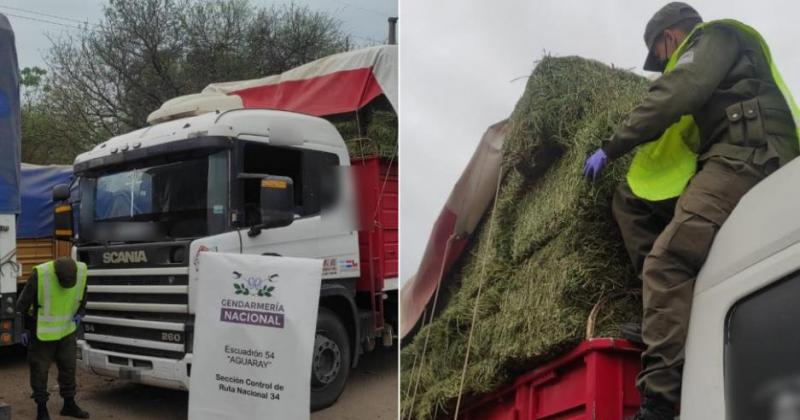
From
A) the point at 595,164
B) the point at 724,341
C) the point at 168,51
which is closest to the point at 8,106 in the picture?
the point at 168,51

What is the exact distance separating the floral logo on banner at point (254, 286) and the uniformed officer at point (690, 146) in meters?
1.71

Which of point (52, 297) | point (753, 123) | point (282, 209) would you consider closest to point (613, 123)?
point (753, 123)

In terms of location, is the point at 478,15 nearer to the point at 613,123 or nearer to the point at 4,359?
the point at 613,123

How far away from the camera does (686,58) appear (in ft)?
4.95

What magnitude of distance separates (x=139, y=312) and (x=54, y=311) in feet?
1.28

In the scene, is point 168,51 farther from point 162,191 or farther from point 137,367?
point 137,367

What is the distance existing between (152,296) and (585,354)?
2.60 metres

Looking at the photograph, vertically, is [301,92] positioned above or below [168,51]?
below

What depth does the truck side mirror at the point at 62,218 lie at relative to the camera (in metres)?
3.85

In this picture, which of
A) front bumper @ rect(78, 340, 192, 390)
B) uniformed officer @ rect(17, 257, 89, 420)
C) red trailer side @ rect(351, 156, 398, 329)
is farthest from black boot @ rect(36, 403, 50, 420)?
red trailer side @ rect(351, 156, 398, 329)

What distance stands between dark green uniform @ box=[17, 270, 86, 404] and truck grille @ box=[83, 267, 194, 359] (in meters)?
0.13

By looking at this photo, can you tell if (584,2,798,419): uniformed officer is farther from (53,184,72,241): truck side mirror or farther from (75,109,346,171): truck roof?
(53,184,72,241): truck side mirror

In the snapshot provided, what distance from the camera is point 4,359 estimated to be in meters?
3.73

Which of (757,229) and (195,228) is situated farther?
(195,228)
